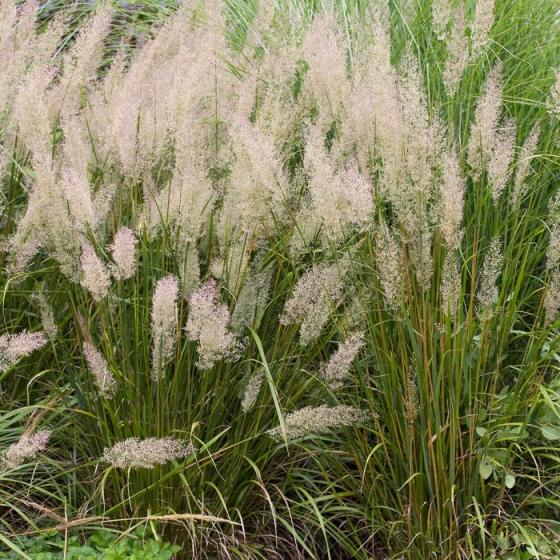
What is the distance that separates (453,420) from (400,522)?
419 mm

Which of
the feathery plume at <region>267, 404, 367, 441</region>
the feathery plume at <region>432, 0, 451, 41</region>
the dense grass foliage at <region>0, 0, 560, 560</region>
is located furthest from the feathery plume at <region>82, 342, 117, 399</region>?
the feathery plume at <region>432, 0, 451, 41</region>

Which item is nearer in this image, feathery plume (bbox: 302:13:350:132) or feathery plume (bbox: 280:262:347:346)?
feathery plume (bbox: 280:262:347:346)

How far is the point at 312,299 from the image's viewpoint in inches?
121

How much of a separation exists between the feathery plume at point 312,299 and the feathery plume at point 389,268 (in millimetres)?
181

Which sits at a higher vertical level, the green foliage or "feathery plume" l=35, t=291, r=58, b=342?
"feathery plume" l=35, t=291, r=58, b=342

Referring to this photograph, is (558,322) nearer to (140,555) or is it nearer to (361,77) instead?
(361,77)

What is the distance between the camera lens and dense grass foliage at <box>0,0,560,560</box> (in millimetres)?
2912

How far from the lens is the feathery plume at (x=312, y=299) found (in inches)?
119

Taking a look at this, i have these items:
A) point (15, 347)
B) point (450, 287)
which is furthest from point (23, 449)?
point (450, 287)

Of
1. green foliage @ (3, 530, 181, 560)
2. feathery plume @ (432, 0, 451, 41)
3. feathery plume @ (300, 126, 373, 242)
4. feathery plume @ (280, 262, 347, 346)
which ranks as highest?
feathery plume @ (432, 0, 451, 41)

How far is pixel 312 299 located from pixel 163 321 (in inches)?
22.9

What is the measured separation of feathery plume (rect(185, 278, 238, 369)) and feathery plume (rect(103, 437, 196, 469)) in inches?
10.9

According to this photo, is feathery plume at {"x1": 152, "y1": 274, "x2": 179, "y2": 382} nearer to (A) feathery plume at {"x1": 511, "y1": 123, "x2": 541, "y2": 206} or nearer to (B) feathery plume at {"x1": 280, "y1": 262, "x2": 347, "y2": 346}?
(B) feathery plume at {"x1": 280, "y1": 262, "x2": 347, "y2": 346}

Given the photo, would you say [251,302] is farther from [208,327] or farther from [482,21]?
[482,21]
